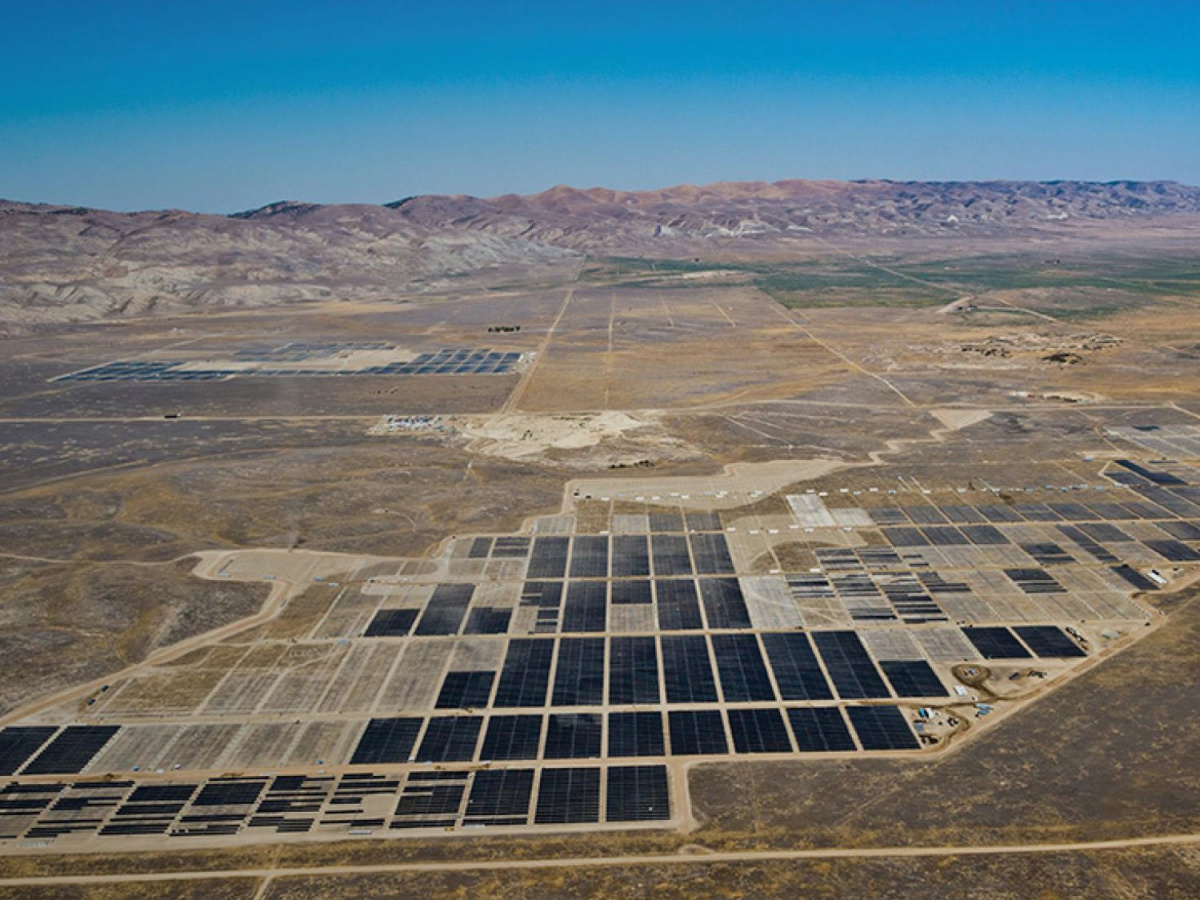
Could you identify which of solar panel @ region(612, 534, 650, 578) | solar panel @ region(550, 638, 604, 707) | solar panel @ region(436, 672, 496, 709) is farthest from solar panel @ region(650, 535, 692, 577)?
solar panel @ region(436, 672, 496, 709)

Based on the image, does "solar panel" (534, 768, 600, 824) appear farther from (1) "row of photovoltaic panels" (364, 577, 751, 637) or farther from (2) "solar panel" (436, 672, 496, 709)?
(1) "row of photovoltaic panels" (364, 577, 751, 637)

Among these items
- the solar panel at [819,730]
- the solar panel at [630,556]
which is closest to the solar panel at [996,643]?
the solar panel at [819,730]

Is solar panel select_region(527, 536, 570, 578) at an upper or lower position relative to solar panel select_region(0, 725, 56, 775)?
upper

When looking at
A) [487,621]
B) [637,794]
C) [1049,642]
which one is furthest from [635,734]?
[1049,642]

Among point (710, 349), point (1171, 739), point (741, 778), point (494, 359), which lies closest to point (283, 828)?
point (741, 778)

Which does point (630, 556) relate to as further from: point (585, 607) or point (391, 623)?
point (391, 623)

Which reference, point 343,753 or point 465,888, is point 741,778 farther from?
point 343,753
